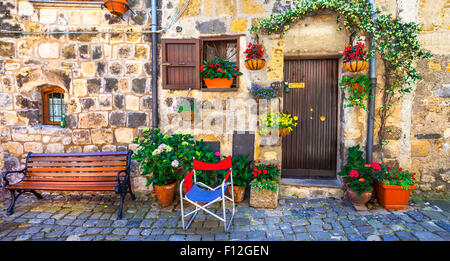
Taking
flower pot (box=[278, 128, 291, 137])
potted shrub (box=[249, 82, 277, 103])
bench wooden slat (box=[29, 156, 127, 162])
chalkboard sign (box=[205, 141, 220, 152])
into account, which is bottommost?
bench wooden slat (box=[29, 156, 127, 162])

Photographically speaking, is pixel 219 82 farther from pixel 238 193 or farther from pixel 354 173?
pixel 354 173

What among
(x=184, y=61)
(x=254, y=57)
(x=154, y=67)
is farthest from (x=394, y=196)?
(x=154, y=67)

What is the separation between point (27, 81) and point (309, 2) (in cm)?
483

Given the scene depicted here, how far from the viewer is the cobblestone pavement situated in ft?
9.15

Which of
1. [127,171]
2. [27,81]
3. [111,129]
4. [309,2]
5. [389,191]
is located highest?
[309,2]

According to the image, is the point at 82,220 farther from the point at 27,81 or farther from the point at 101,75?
the point at 27,81

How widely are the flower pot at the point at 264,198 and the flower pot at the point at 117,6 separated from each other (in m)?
3.53

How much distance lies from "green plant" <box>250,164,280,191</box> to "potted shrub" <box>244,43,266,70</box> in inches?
63.0

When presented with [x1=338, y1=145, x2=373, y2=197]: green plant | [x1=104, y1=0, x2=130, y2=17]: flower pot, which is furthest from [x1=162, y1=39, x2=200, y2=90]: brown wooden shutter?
[x1=338, y1=145, x2=373, y2=197]: green plant

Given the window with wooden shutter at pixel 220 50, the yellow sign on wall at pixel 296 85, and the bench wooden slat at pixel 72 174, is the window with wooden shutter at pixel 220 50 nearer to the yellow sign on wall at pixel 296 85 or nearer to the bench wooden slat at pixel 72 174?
the yellow sign on wall at pixel 296 85

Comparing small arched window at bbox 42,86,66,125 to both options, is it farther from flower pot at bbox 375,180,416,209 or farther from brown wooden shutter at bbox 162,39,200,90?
flower pot at bbox 375,180,416,209

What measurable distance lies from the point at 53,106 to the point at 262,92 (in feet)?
12.4
